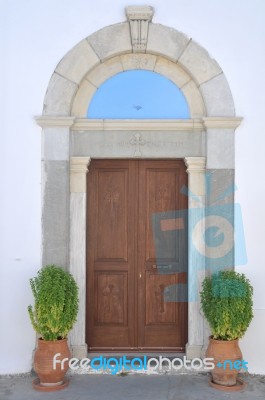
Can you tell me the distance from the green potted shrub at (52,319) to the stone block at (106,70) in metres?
2.36

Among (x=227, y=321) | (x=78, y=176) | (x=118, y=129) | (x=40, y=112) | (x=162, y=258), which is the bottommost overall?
(x=227, y=321)

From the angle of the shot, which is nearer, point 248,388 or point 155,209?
point 248,388

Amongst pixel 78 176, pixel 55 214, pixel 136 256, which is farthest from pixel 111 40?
pixel 136 256

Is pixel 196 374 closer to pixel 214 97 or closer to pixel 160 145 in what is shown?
pixel 160 145

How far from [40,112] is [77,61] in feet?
2.48

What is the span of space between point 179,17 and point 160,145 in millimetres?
1542

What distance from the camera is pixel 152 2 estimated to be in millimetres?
6031

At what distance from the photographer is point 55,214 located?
6.00 metres

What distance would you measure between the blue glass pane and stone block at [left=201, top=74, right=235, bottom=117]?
323mm

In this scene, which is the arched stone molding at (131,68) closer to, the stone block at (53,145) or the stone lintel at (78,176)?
the stone block at (53,145)

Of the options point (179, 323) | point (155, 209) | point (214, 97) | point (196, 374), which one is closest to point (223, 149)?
point (214, 97)

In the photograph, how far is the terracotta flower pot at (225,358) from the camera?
5.54m

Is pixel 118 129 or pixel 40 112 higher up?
pixel 40 112

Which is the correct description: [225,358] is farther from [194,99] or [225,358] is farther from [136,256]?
[194,99]
